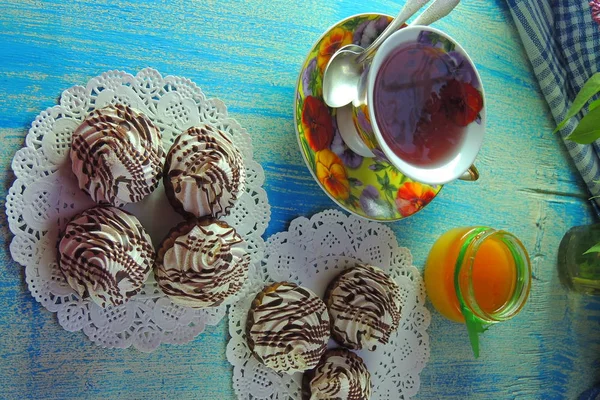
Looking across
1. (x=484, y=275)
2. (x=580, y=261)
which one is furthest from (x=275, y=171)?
(x=580, y=261)

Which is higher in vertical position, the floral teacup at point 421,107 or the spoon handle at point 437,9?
the spoon handle at point 437,9

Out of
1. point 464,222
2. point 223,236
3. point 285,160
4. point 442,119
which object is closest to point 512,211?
point 464,222

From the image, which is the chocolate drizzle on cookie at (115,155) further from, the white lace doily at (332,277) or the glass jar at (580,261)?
the glass jar at (580,261)

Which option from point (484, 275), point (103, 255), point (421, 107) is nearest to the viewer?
point (103, 255)

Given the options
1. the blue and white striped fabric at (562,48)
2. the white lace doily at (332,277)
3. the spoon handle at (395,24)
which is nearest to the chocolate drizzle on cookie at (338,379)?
the white lace doily at (332,277)

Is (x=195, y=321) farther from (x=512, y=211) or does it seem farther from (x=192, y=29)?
(x=512, y=211)

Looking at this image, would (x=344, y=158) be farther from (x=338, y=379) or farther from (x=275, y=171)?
(x=338, y=379)

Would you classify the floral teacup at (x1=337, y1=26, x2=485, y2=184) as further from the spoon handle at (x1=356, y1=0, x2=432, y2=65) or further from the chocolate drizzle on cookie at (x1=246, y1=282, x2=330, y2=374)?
the chocolate drizzle on cookie at (x1=246, y1=282, x2=330, y2=374)
